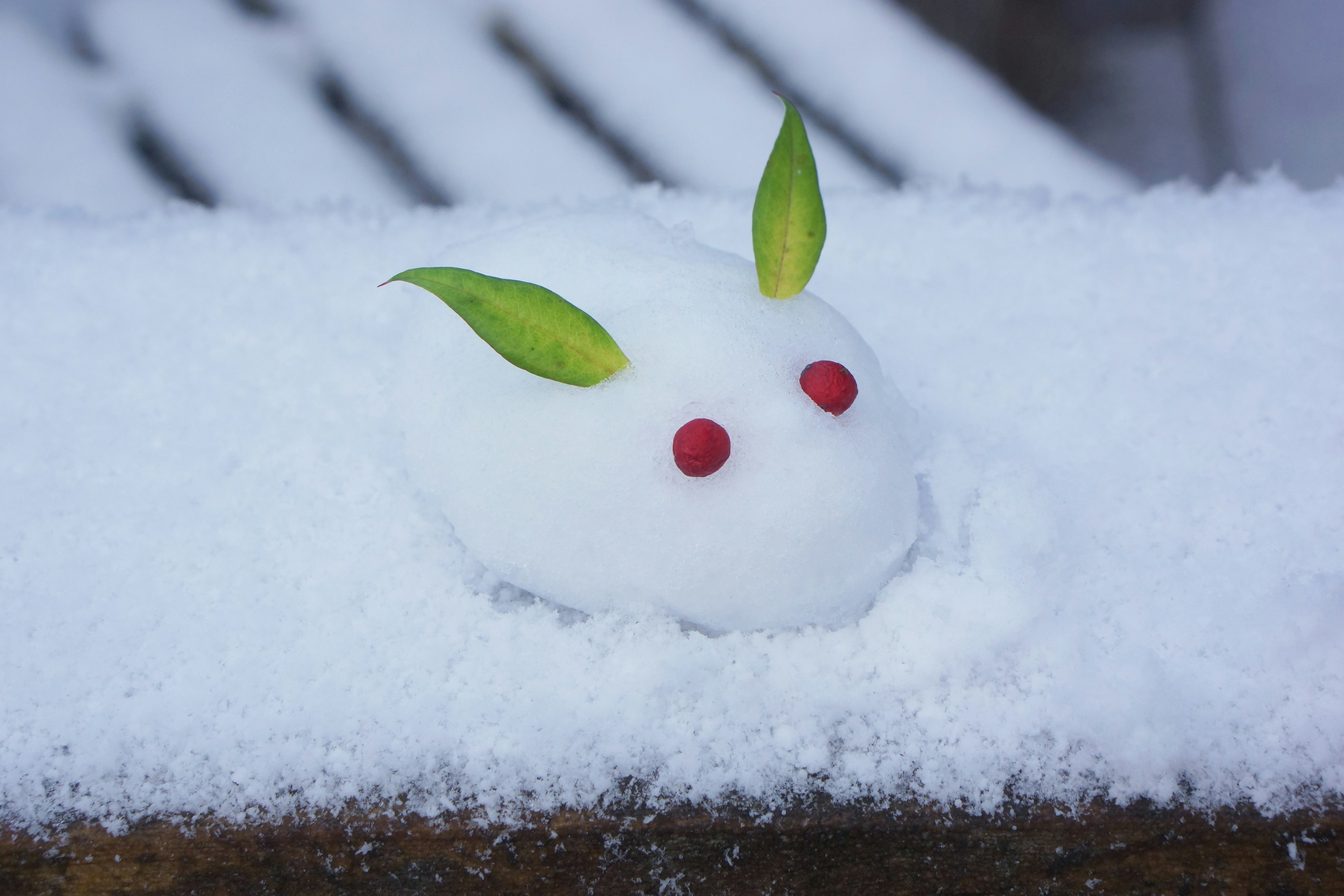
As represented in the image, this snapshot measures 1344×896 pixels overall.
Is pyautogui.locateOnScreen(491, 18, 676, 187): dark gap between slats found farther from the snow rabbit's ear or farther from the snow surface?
the snow rabbit's ear

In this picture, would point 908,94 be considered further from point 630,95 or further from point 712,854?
point 712,854

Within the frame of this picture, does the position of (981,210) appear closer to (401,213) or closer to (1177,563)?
(1177,563)

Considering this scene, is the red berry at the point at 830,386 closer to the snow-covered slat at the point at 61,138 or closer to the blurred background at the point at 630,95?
the blurred background at the point at 630,95

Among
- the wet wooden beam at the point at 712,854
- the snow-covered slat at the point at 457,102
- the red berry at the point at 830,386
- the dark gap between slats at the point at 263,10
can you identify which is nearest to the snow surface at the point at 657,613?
the wet wooden beam at the point at 712,854

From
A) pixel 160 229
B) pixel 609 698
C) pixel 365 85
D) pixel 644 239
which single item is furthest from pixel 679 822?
pixel 365 85

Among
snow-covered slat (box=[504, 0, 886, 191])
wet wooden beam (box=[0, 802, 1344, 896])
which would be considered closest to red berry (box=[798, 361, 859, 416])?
wet wooden beam (box=[0, 802, 1344, 896])

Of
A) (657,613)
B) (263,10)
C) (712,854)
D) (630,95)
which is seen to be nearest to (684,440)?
(657,613)
